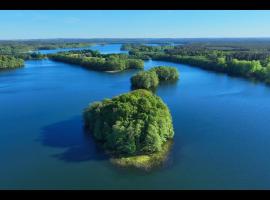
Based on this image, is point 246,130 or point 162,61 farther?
point 162,61

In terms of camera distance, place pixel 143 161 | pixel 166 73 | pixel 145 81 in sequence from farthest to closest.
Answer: pixel 166 73 → pixel 145 81 → pixel 143 161

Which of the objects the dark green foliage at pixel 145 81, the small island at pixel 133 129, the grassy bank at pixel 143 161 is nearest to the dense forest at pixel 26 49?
the dark green foliage at pixel 145 81

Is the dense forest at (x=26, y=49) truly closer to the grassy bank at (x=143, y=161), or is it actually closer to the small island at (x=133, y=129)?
the small island at (x=133, y=129)

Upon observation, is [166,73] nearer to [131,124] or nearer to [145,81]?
[145,81]

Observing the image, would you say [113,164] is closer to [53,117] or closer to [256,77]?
[53,117]

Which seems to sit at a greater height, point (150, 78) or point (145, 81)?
point (150, 78)

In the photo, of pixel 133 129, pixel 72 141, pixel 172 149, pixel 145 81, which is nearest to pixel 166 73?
pixel 145 81
